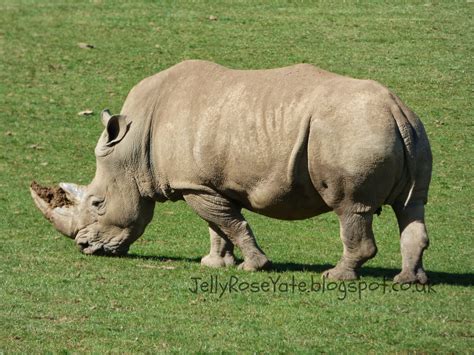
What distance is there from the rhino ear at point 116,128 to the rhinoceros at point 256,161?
0.01 m

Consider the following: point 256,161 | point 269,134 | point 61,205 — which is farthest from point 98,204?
point 269,134

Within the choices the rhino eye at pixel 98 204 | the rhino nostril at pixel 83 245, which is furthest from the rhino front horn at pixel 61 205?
the rhino eye at pixel 98 204

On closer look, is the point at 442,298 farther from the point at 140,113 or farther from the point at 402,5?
the point at 402,5

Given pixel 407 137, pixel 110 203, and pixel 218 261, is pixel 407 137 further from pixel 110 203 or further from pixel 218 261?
pixel 110 203

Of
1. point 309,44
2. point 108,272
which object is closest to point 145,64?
point 309,44

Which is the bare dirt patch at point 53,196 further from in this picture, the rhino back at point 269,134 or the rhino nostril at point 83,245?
the rhino back at point 269,134

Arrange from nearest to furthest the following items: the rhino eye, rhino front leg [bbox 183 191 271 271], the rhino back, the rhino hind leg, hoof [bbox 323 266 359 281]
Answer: the rhino back, the rhino hind leg, hoof [bbox 323 266 359 281], rhino front leg [bbox 183 191 271 271], the rhino eye

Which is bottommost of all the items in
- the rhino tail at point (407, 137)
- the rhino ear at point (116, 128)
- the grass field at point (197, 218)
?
the grass field at point (197, 218)

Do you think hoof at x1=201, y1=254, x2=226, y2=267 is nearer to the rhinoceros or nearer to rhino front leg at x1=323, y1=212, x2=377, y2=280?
the rhinoceros

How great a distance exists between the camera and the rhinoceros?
516 inches

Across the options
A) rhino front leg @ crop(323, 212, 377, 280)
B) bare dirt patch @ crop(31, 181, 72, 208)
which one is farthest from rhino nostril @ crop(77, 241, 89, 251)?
rhino front leg @ crop(323, 212, 377, 280)

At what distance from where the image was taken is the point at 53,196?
15.8 metres

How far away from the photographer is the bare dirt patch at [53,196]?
15719 mm

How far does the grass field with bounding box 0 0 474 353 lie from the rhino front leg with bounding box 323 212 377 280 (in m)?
0.30
